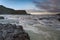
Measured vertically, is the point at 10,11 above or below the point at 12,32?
above

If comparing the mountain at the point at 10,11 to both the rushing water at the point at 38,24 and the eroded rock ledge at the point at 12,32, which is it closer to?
the rushing water at the point at 38,24

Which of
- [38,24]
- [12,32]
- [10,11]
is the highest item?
[10,11]

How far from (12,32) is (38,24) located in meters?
0.48

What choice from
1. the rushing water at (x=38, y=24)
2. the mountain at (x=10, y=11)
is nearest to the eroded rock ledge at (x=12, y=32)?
the rushing water at (x=38, y=24)

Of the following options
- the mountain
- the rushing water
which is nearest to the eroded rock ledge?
the rushing water

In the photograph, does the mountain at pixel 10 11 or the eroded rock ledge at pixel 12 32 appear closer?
the eroded rock ledge at pixel 12 32

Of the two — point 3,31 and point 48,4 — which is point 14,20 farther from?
point 48,4

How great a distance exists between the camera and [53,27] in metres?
2.05

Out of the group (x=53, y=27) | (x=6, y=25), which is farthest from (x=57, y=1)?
(x=6, y=25)

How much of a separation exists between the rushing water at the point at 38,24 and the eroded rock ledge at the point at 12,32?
75 mm

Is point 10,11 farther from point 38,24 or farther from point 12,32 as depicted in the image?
point 38,24

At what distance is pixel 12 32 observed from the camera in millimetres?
2014

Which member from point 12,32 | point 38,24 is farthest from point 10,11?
point 38,24

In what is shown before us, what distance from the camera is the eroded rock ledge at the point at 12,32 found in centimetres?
195
